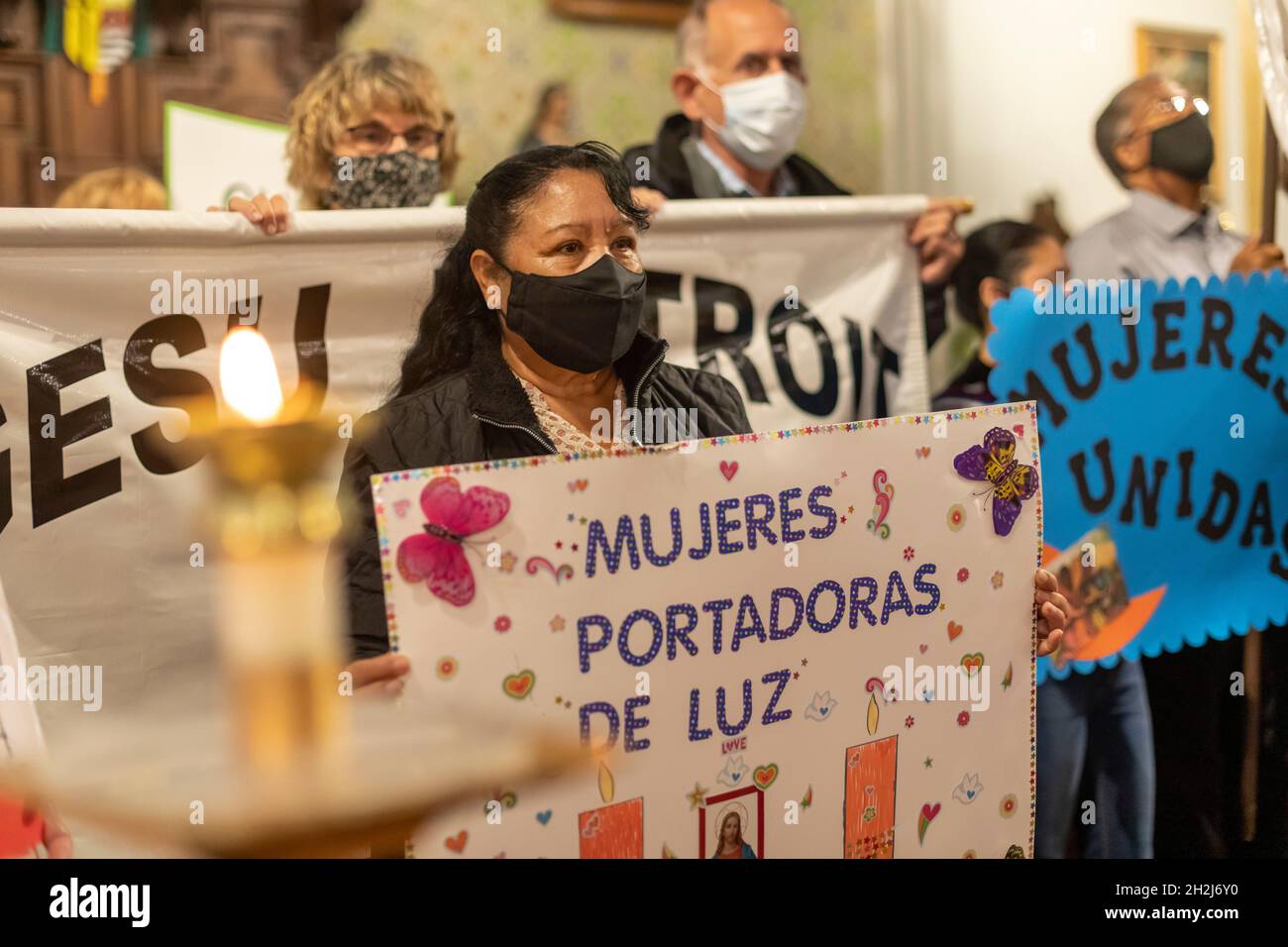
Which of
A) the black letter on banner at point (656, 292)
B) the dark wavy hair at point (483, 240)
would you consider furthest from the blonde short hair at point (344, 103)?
the dark wavy hair at point (483, 240)

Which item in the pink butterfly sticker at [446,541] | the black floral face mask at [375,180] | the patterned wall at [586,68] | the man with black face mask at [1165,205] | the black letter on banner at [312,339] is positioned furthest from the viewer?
→ the patterned wall at [586,68]

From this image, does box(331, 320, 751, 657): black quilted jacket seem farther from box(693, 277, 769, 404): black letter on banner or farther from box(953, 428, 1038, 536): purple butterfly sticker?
box(693, 277, 769, 404): black letter on banner

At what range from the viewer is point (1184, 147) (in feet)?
9.25

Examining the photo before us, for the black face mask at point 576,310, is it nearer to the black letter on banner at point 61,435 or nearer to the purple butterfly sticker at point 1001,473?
the purple butterfly sticker at point 1001,473

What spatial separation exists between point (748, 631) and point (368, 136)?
125 centimetres

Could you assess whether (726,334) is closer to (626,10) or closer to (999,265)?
(999,265)

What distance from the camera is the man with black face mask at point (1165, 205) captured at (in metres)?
2.77

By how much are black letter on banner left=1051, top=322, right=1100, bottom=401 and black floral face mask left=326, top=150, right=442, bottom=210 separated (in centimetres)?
125

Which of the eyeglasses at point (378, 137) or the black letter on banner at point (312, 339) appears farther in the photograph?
the eyeglasses at point (378, 137)

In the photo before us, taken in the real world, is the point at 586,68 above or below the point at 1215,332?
above

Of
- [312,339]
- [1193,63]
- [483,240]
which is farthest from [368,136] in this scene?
[1193,63]

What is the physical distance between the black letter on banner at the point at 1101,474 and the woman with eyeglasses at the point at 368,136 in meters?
1.33

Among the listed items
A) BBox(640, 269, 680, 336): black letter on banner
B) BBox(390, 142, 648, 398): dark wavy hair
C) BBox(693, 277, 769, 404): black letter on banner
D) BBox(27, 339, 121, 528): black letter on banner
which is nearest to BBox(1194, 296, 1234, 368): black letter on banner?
BBox(693, 277, 769, 404): black letter on banner
